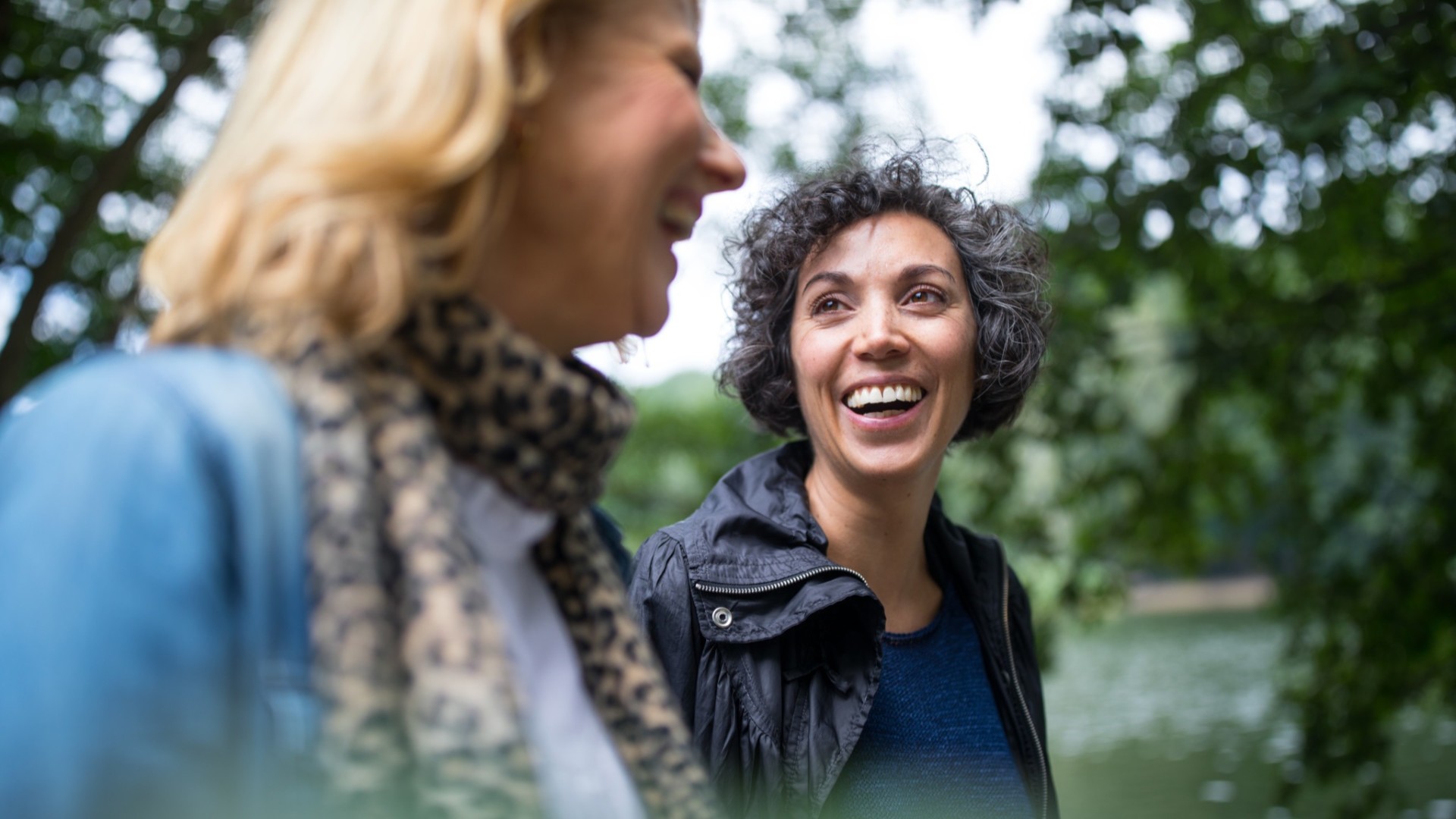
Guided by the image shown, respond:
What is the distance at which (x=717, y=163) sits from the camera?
4.05ft

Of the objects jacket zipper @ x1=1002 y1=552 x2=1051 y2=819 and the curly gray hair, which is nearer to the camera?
jacket zipper @ x1=1002 y1=552 x2=1051 y2=819

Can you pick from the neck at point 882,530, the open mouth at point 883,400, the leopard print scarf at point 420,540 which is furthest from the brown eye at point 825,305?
the leopard print scarf at point 420,540

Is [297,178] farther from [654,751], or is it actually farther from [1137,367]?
[1137,367]

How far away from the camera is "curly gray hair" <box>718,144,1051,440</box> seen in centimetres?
255

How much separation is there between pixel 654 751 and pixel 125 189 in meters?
7.60

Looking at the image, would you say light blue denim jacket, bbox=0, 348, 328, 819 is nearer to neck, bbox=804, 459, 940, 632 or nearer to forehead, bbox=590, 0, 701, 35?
forehead, bbox=590, 0, 701, 35

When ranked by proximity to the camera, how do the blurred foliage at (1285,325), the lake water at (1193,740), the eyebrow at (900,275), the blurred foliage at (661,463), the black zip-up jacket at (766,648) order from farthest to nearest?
the blurred foliage at (661,463) < the lake water at (1193,740) < the blurred foliage at (1285,325) < the eyebrow at (900,275) < the black zip-up jacket at (766,648)

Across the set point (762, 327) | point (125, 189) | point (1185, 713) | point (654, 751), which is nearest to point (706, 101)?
point (125, 189)

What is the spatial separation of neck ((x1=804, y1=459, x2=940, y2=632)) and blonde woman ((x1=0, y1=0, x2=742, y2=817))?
4.07ft

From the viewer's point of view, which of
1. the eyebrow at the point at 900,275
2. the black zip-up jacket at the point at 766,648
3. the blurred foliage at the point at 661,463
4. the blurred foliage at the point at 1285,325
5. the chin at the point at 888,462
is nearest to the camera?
the black zip-up jacket at the point at 766,648

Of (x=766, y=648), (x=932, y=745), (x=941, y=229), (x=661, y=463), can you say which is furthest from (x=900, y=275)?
(x=661, y=463)

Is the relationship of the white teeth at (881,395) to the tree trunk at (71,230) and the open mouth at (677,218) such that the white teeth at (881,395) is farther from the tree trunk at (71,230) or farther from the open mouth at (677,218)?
the tree trunk at (71,230)

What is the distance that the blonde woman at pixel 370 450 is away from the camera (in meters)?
0.81

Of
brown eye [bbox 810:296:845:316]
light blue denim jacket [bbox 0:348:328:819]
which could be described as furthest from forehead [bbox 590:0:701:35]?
brown eye [bbox 810:296:845:316]
